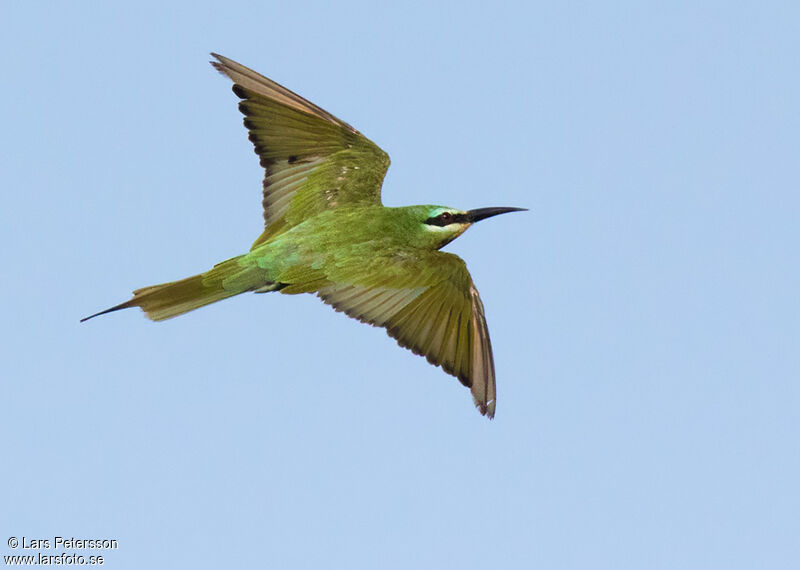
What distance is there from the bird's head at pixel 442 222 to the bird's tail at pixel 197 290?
2.93ft

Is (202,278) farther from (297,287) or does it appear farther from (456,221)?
(456,221)

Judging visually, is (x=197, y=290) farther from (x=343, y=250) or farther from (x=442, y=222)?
(x=442, y=222)

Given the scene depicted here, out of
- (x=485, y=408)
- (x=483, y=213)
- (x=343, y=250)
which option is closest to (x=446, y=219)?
(x=483, y=213)

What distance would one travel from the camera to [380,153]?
572 centimetres

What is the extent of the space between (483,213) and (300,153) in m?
1.09

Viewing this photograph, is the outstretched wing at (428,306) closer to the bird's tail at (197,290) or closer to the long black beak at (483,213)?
the long black beak at (483,213)

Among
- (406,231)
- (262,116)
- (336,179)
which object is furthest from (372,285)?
(262,116)

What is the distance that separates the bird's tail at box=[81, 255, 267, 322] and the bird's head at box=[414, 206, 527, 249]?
0.89 m

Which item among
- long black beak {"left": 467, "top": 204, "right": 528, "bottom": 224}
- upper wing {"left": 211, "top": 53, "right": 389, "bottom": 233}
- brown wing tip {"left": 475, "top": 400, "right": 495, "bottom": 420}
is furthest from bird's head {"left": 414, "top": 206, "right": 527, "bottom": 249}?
brown wing tip {"left": 475, "top": 400, "right": 495, "bottom": 420}

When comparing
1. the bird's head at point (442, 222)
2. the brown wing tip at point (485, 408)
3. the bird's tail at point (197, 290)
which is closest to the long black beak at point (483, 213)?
the bird's head at point (442, 222)

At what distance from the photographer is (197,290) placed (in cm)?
532

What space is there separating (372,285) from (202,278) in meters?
0.89

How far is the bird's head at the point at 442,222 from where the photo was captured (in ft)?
17.8

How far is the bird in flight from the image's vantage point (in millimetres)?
5301
